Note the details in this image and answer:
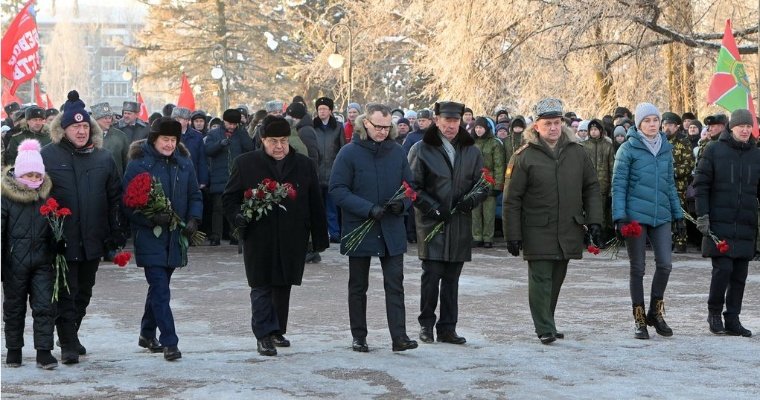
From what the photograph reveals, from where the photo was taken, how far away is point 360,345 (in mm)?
9680

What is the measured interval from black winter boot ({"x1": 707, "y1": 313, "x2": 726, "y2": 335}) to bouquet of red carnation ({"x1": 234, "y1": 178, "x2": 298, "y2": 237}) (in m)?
3.62

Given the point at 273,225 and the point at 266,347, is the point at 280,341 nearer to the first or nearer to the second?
the point at 266,347

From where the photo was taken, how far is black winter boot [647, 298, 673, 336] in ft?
34.3

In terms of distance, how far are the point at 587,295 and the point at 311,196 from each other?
4208 millimetres

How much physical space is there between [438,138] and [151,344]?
2.65 metres

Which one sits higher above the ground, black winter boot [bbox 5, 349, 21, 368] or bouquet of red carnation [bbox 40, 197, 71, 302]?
bouquet of red carnation [bbox 40, 197, 71, 302]

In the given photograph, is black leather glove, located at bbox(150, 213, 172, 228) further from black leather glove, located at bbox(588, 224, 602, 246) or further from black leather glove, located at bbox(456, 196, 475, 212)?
black leather glove, located at bbox(588, 224, 602, 246)

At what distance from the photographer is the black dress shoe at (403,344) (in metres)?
9.59

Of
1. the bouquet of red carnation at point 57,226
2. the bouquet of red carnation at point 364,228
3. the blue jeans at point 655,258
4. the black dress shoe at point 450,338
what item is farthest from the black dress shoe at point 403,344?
the bouquet of red carnation at point 57,226

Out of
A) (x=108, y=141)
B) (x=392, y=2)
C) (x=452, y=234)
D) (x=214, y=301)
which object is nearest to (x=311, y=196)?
(x=452, y=234)

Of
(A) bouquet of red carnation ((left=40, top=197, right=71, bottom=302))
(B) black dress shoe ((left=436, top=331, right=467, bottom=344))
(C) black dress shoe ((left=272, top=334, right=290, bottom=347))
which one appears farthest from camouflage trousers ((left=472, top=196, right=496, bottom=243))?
(A) bouquet of red carnation ((left=40, top=197, right=71, bottom=302))

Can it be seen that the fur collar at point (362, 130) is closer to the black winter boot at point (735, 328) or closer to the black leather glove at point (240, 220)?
the black leather glove at point (240, 220)

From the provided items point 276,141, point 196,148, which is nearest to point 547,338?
point 276,141

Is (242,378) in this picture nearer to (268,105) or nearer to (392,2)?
(268,105)
